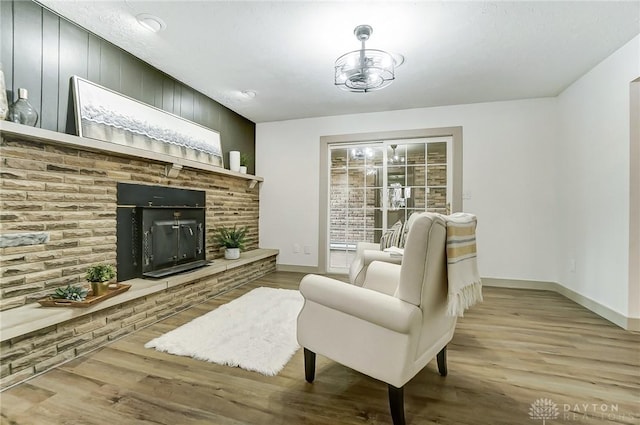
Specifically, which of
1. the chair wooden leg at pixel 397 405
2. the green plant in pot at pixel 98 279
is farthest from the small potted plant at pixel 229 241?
the chair wooden leg at pixel 397 405

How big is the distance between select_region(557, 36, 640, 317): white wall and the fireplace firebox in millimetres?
4100

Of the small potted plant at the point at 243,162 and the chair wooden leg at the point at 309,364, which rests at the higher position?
the small potted plant at the point at 243,162

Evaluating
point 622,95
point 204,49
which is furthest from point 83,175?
point 622,95

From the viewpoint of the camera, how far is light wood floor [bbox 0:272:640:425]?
4.71 ft

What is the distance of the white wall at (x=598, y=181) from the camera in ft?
8.44

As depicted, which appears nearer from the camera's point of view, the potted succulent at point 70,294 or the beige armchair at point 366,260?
the potted succulent at point 70,294

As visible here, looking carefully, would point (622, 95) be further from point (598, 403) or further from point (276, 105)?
point (276, 105)

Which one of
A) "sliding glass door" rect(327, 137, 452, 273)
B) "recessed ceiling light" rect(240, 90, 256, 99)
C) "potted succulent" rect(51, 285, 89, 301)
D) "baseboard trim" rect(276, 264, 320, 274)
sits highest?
"recessed ceiling light" rect(240, 90, 256, 99)

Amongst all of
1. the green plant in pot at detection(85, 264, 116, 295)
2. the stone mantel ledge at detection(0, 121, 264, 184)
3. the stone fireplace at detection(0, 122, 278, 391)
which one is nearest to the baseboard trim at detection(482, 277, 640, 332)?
the stone fireplace at detection(0, 122, 278, 391)

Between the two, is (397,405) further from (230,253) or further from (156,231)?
(230,253)

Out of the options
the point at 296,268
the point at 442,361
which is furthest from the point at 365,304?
the point at 296,268

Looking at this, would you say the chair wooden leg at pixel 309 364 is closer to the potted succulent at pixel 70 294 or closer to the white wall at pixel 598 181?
the potted succulent at pixel 70 294

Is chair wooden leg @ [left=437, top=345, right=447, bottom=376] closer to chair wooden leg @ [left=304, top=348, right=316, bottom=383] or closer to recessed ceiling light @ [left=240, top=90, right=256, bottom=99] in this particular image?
chair wooden leg @ [left=304, top=348, right=316, bottom=383]

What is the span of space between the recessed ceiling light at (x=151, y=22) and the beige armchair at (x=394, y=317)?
2.29 metres
